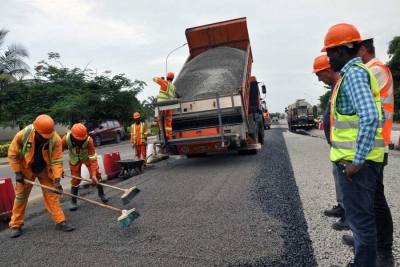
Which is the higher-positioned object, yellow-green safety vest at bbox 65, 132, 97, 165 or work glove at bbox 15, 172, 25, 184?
yellow-green safety vest at bbox 65, 132, 97, 165

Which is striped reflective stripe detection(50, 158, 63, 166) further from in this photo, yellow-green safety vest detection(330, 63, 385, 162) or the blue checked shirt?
the blue checked shirt

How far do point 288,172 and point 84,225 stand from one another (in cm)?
393

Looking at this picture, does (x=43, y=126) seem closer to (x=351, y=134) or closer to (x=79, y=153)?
(x=79, y=153)

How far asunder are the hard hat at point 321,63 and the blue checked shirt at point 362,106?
138 centimetres

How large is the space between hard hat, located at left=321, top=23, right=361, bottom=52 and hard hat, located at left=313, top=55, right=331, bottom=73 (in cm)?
118

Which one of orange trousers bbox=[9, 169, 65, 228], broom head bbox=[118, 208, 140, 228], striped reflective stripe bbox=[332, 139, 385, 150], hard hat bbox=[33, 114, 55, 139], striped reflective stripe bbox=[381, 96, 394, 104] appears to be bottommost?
broom head bbox=[118, 208, 140, 228]

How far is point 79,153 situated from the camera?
16.2 ft

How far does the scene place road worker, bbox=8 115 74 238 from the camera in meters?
3.77

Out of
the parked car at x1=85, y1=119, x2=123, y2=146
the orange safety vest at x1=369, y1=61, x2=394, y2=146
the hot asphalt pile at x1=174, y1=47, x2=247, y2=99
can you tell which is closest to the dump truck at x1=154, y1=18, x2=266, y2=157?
the hot asphalt pile at x1=174, y1=47, x2=247, y2=99

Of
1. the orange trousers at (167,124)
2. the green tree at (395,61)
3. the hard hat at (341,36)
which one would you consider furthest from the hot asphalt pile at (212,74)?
the green tree at (395,61)

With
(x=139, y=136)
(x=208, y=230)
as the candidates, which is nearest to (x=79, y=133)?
(x=208, y=230)

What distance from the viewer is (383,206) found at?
222 cm

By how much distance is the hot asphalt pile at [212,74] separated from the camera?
7512 millimetres

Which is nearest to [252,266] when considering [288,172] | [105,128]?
[288,172]
